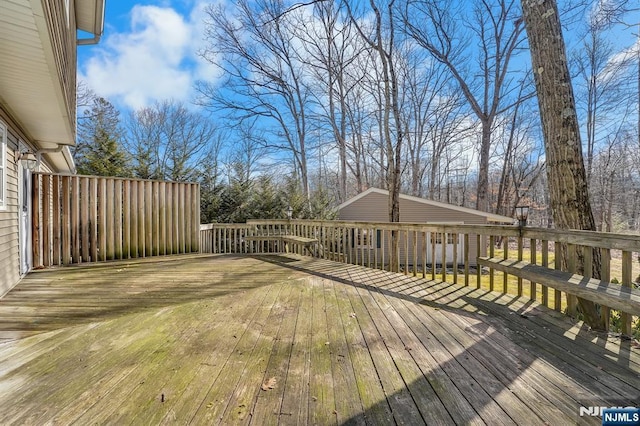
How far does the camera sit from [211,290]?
3689 millimetres

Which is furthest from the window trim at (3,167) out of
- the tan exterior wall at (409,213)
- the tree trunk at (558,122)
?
the tan exterior wall at (409,213)

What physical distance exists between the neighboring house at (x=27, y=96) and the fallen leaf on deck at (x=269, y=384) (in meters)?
2.92

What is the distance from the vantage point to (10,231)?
379 cm

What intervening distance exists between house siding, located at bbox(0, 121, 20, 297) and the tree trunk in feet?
22.0

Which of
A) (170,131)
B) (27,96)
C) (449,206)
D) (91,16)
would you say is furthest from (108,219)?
(170,131)

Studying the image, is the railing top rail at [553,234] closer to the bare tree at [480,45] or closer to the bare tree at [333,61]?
the bare tree at [333,61]

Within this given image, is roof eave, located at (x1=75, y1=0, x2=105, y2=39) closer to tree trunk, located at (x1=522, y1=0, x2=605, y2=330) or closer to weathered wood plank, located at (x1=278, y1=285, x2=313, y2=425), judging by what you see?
weathered wood plank, located at (x1=278, y1=285, x2=313, y2=425)

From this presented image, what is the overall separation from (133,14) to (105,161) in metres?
5.29

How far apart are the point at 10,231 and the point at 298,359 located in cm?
444

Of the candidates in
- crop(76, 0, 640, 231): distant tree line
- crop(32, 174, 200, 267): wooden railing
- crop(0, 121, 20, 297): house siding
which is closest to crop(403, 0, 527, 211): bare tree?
crop(76, 0, 640, 231): distant tree line

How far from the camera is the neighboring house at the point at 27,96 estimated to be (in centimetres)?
221

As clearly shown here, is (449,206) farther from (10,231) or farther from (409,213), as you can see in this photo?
(10,231)

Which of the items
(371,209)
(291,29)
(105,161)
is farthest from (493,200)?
(105,161)

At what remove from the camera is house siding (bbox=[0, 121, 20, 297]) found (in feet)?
11.3
